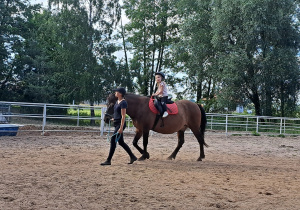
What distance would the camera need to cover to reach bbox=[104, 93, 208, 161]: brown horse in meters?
8.44

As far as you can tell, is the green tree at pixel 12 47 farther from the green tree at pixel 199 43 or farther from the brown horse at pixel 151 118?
the brown horse at pixel 151 118

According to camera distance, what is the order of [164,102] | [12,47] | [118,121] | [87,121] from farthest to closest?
1. [12,47]
2. [87,121]
3. [164,102]
4. [118,121]

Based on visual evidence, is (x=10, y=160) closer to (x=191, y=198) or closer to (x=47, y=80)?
(x=191, y=198)

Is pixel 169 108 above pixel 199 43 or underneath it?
underneath

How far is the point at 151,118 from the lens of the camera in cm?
852

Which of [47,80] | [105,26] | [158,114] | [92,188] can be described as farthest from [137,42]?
[92,188]

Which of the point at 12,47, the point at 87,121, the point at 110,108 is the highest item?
the point at 12,47

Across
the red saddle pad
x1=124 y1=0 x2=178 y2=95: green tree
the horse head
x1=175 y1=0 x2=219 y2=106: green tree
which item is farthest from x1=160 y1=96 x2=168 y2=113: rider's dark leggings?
x1=124 y1=0 x2=178 y2=95: green tree

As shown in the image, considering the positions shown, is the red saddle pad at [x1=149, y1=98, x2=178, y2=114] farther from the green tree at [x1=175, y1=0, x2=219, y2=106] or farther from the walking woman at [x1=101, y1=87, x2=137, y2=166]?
the green tree at [x1=175, y1=0, x2=219, y2=106]

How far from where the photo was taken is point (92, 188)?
521cm

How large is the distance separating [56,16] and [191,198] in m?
30.0

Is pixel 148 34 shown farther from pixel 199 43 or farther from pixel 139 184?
pixel 139 184

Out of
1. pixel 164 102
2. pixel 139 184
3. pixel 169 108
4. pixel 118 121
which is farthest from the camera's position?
pixel 169 108

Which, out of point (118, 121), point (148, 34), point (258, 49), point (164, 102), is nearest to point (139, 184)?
point (118, 121)
